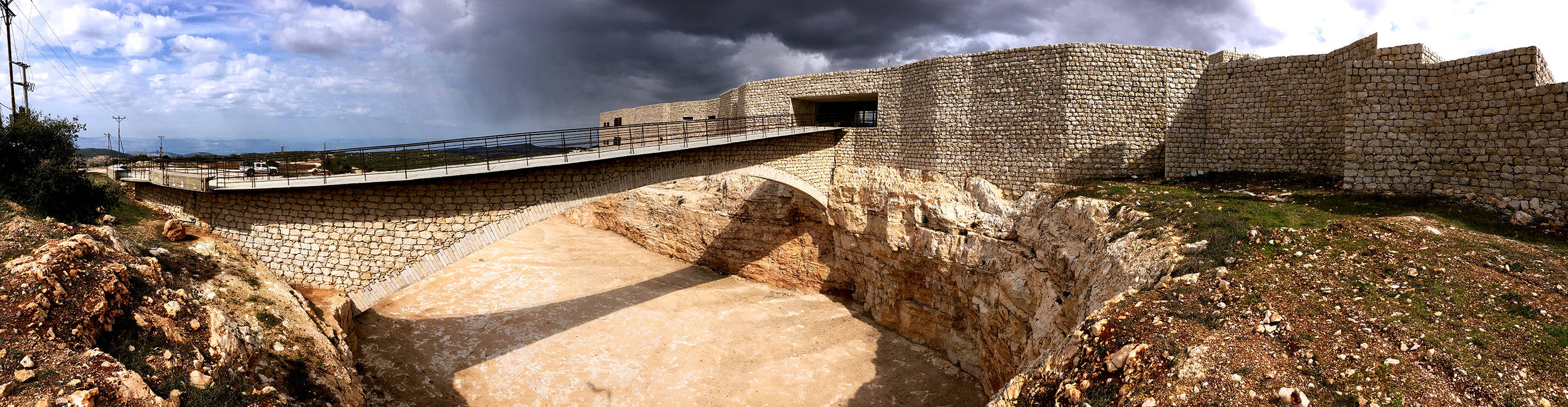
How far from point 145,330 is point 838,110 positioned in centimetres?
2168

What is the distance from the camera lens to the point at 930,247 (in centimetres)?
1769

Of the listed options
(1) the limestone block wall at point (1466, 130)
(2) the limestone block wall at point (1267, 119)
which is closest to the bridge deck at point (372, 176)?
(2) the limestone block wall at point (1267, 119)

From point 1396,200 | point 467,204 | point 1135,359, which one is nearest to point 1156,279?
point 1135,359

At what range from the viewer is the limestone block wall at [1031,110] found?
647 inches

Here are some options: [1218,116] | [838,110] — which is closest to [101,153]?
[838,110]

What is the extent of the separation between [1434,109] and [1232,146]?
13.2ft

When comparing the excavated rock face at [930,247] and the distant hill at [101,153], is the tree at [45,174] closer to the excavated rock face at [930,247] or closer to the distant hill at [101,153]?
the distant hill at [101,153]

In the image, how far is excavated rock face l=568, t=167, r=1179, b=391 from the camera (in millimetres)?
11344

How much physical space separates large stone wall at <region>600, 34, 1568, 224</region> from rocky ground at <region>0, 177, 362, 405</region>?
16313 millimetres

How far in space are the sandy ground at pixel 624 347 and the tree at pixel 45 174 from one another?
5.70 m

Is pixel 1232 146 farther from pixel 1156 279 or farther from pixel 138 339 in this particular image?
pixel 138 339

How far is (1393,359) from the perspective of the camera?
5.71 m

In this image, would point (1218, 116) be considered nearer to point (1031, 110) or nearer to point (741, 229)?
point (1031, 110)

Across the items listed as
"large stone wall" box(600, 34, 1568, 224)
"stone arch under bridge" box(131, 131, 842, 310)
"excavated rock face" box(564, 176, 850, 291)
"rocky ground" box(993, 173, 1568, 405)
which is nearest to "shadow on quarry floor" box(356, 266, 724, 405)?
"stone arch under bridge" box(131, 131, 842, 310)
